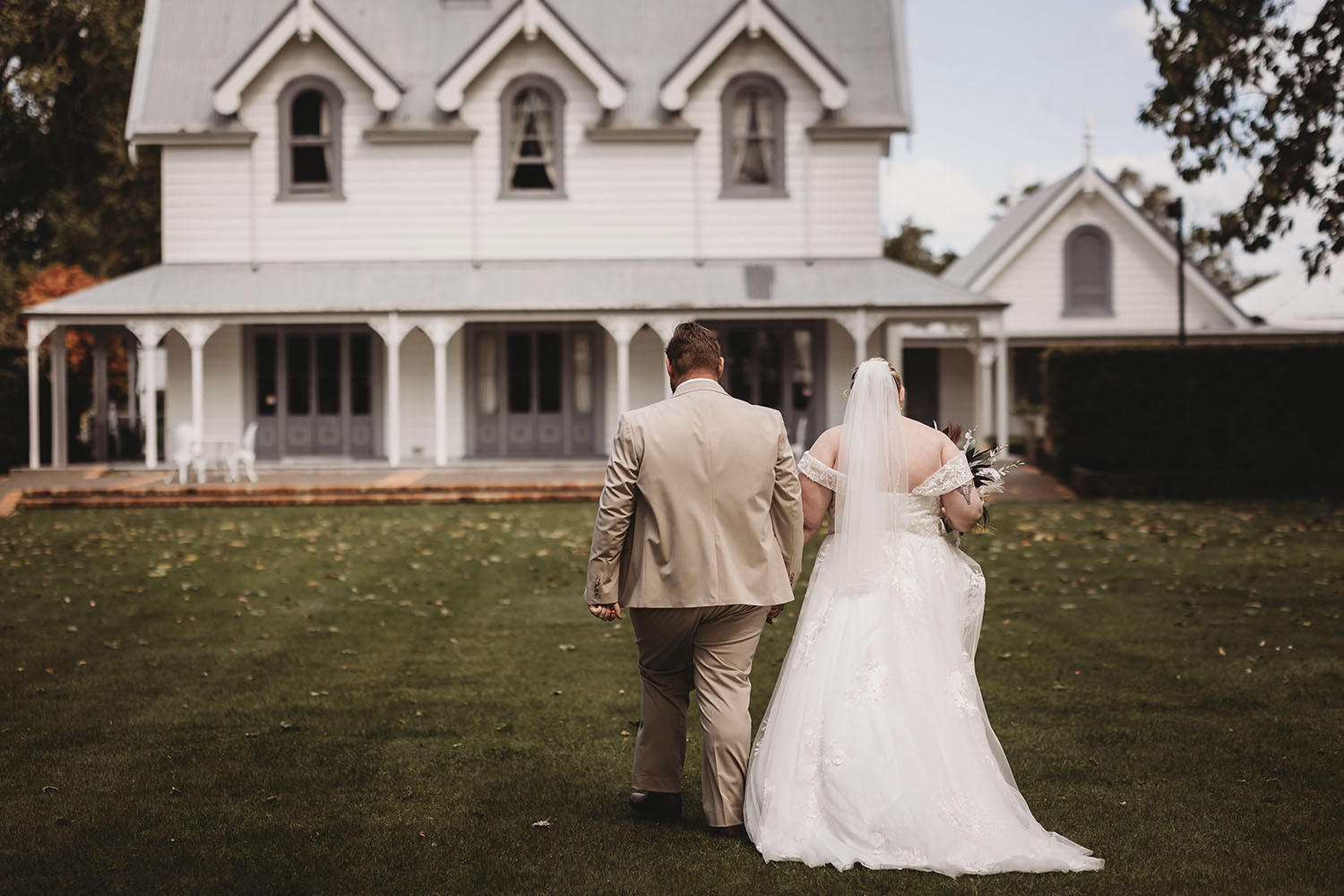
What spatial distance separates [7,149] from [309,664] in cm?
3160

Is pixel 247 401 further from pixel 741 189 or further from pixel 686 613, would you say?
pixel 686 613

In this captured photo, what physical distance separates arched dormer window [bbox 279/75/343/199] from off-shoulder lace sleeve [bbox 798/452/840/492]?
20.3 meters

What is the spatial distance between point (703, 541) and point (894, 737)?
3.47 feet

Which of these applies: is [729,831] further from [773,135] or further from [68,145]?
[68,145]

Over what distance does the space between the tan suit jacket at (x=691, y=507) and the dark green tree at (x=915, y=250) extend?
47688 millimetres

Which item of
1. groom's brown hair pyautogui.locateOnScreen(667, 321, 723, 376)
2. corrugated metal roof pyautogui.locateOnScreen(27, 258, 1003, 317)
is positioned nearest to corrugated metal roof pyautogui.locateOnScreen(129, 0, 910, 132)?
corrugated metal roof pyautogui.locateOnScreen(27, 258, 1003, 317)

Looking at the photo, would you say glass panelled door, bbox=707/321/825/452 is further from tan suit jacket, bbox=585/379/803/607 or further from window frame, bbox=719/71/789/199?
tan suit jacket, bbox=585/379/803/607

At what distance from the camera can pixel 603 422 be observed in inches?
959

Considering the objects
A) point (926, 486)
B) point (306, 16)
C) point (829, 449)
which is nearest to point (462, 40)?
point (306, 16)

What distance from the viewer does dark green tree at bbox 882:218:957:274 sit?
173 feet

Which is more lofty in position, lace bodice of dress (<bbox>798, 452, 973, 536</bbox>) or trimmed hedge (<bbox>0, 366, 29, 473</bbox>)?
trimmed hedge (<bbox>0, 366, 29, 473</bbox>)

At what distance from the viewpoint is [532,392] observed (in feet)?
80.0

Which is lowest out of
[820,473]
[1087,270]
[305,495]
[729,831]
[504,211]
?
[729,831]

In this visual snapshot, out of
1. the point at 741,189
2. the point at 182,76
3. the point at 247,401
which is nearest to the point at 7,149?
the point at 182,76
